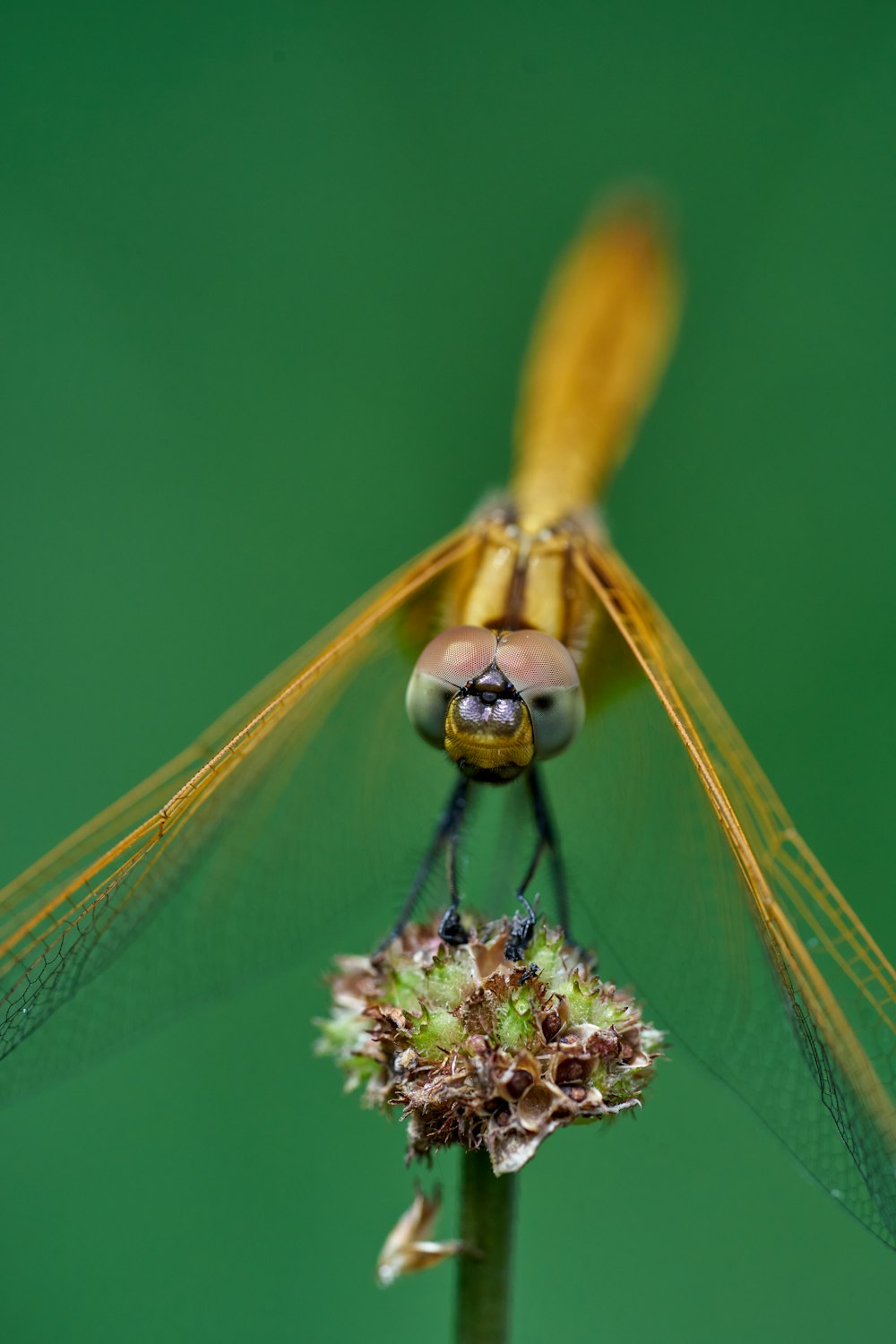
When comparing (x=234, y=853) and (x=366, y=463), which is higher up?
(x=366, y=463)

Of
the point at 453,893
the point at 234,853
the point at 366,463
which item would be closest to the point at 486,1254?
the point at 453,893

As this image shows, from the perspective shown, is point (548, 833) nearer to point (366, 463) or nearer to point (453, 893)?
point (453, 893)

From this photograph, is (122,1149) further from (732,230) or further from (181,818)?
(732,230)

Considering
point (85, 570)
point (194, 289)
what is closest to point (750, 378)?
point (194, 289)

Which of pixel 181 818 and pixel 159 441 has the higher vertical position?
pixel 159 441

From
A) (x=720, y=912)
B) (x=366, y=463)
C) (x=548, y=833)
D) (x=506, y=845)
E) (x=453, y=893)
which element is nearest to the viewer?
(x=453, y=893)

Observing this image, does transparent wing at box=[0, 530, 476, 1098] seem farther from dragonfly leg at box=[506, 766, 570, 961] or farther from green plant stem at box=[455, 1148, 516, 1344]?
green plant stem at box=[455, 1148, 516, 1344]
